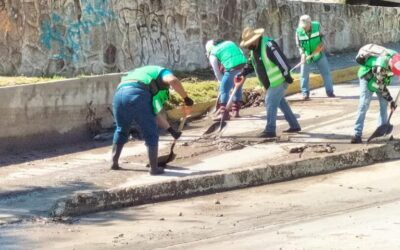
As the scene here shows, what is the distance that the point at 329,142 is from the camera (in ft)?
37.6

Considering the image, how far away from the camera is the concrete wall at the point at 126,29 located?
14289mm

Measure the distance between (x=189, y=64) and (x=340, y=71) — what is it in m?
3.58

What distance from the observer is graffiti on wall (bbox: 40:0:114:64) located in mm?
14734

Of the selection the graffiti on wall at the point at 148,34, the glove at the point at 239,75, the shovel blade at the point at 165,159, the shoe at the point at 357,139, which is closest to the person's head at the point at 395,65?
the shoe at the point at 357,139

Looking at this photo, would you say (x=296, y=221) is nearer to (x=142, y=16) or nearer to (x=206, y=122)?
(x=206, y=122)

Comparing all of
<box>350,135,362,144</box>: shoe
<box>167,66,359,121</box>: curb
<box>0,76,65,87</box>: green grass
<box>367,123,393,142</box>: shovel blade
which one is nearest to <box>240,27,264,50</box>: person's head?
<box>350,135,362,144</box>: shoe

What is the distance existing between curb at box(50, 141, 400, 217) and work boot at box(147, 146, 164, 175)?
52 centimetres

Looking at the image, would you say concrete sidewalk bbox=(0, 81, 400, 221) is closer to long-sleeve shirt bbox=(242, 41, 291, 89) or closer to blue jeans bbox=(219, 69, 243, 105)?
blue jeans bbox=(219, 69, 243, 105)

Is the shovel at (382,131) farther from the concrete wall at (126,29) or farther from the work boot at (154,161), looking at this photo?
the concrete wall at (126,29)

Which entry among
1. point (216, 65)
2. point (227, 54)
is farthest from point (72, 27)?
point (227, 54)

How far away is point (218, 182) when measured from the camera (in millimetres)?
9453

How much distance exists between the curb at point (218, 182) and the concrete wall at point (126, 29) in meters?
5.97

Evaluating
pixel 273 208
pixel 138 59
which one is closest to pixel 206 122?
pixel 138 59

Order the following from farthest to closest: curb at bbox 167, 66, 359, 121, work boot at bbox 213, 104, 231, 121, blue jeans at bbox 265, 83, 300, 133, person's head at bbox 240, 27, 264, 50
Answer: curb at bbox 167, 66, 359, 121
work boot at bbox 213, 104, 231, 121
blue jeans at bbox 265, 83, 300, 133
person's head at bbox 240, 27, 264, 50
